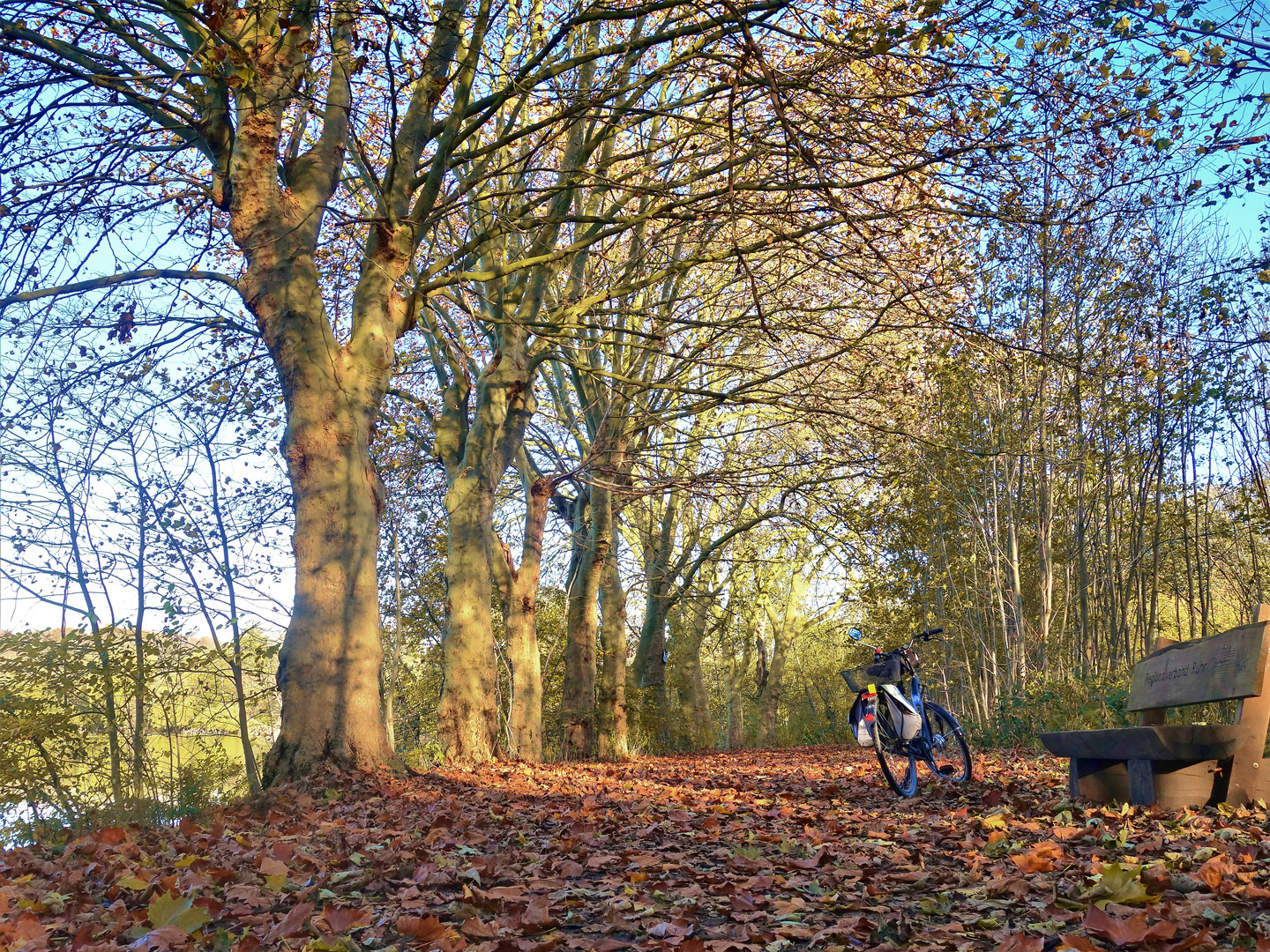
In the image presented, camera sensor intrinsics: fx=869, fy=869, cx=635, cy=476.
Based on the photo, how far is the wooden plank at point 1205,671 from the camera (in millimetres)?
4305

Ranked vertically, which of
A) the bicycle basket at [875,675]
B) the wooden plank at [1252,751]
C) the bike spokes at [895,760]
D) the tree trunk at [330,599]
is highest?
the tree trunk at [330,599]

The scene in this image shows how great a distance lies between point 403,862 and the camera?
154 inches

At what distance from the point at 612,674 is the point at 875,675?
993 cm

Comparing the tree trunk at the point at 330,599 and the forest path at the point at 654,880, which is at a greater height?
the tree trunk at the point at 330,599

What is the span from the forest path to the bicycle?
67 centimetres

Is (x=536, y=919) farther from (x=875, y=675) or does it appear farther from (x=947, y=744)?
(x=947, y=744)

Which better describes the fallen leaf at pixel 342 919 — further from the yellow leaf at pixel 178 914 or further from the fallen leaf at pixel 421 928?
the yellow leaf at pixel 178 914

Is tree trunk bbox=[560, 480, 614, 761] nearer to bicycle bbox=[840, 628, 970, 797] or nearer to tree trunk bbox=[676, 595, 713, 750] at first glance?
tree trunk bbox=[676, 595, 713, 750]

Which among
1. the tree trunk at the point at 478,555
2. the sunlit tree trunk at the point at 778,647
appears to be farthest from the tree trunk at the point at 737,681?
the tree trunk at the point at 478,555

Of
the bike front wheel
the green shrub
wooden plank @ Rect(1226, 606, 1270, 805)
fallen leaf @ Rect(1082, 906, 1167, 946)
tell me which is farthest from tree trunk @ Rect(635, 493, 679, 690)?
fallen leaf @ Rect(1082, 906, 1167, 946)

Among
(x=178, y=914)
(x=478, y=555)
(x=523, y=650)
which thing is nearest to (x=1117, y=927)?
(x=178, y=914)

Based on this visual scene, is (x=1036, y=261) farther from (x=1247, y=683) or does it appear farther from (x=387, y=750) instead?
(x=387, y=750)

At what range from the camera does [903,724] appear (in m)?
6.82

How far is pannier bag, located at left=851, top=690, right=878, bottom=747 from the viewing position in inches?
274
